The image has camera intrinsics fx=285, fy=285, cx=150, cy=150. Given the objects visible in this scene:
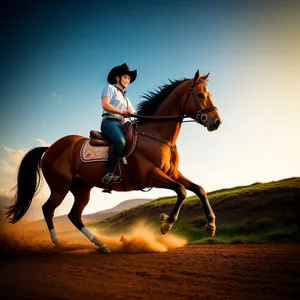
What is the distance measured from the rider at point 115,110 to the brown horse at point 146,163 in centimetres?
35

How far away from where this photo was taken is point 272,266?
4328 mm

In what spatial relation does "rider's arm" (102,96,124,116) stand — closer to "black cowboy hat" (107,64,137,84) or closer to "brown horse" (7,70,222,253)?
"brown horse" (7,70,222,253)

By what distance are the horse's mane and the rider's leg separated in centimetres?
85

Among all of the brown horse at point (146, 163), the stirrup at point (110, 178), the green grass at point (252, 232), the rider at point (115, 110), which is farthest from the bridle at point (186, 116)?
the green grass at point (252, 232)

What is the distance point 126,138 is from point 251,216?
739 centimetres

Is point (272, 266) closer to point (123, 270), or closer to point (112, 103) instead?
point (123, 270)

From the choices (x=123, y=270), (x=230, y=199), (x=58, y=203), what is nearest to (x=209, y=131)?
(x=123, y=270)

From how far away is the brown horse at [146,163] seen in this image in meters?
6.01

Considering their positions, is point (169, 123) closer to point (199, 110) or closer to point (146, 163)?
point (199, 110)

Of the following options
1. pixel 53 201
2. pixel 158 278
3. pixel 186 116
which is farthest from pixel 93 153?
pixel 158 278

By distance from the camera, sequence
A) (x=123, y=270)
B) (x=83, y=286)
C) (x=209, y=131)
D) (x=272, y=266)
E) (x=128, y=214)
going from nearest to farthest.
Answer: (x=83, y=286) < (x=272, y=266) < (x=123, y=270) < (x=209, y=131) < (x=128, y=214)

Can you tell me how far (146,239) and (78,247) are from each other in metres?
1.88

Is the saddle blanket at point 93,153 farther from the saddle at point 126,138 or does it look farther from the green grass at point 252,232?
the green grass at point 252,232

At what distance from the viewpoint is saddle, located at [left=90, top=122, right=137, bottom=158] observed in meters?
Answer: 6.63
